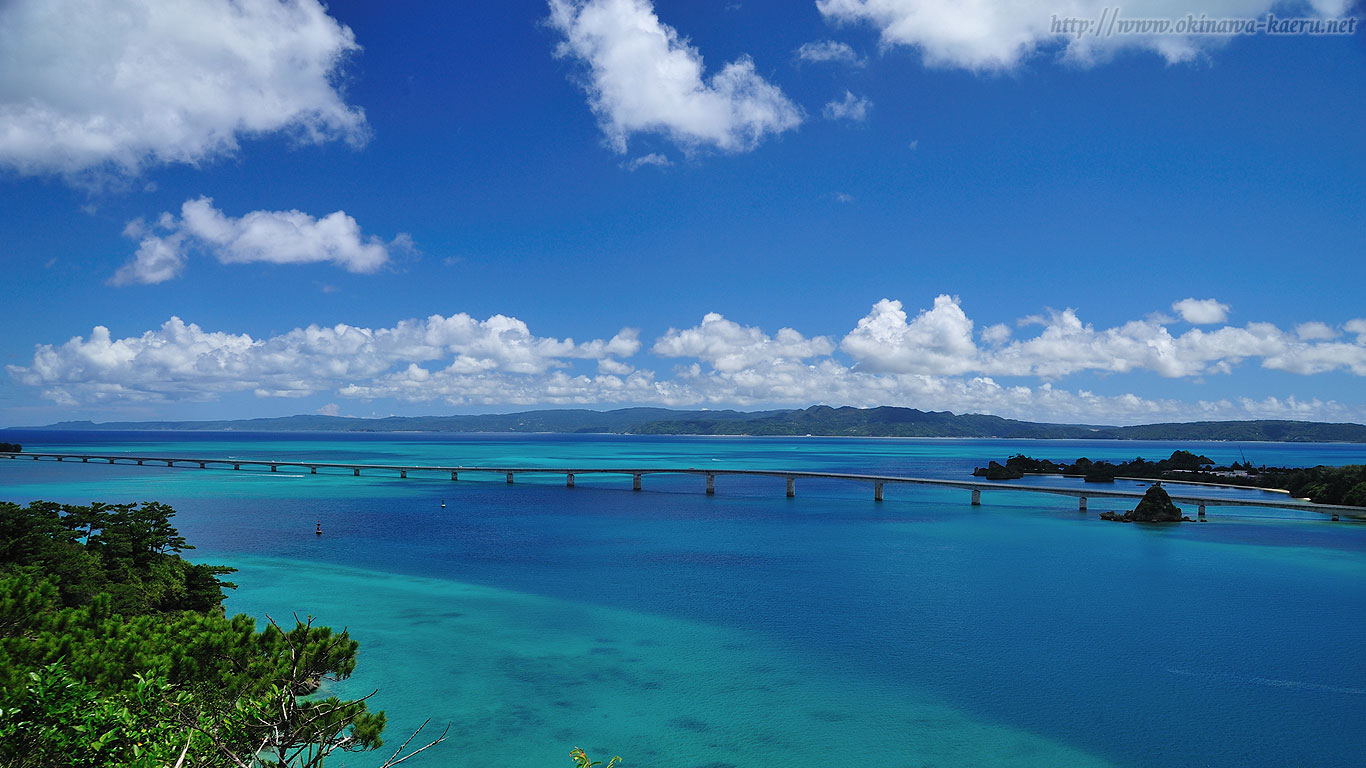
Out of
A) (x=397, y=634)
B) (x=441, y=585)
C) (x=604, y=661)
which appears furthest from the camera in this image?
(x=441, y=585)

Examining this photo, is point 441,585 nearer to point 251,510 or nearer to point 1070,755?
point 1070,755

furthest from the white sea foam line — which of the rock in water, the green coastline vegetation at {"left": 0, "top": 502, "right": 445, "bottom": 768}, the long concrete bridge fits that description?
the rock in water

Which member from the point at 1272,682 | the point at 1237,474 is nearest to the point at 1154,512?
the point at 1272,682

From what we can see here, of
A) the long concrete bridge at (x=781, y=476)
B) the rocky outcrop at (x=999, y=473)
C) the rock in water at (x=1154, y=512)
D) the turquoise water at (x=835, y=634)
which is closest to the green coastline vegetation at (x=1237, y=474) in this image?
the rocky outcrop at (x=999, y=473)

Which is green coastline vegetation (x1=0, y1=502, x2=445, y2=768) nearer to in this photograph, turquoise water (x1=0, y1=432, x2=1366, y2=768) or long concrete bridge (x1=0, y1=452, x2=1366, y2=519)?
turquoise water (x1=0, y1=432, x2=1366, y2=768)

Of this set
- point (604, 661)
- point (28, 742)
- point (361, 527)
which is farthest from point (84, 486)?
point (28, 742)

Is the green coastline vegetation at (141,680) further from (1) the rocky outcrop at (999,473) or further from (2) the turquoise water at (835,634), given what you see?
(1) the rocky outcrop at (999,473)
